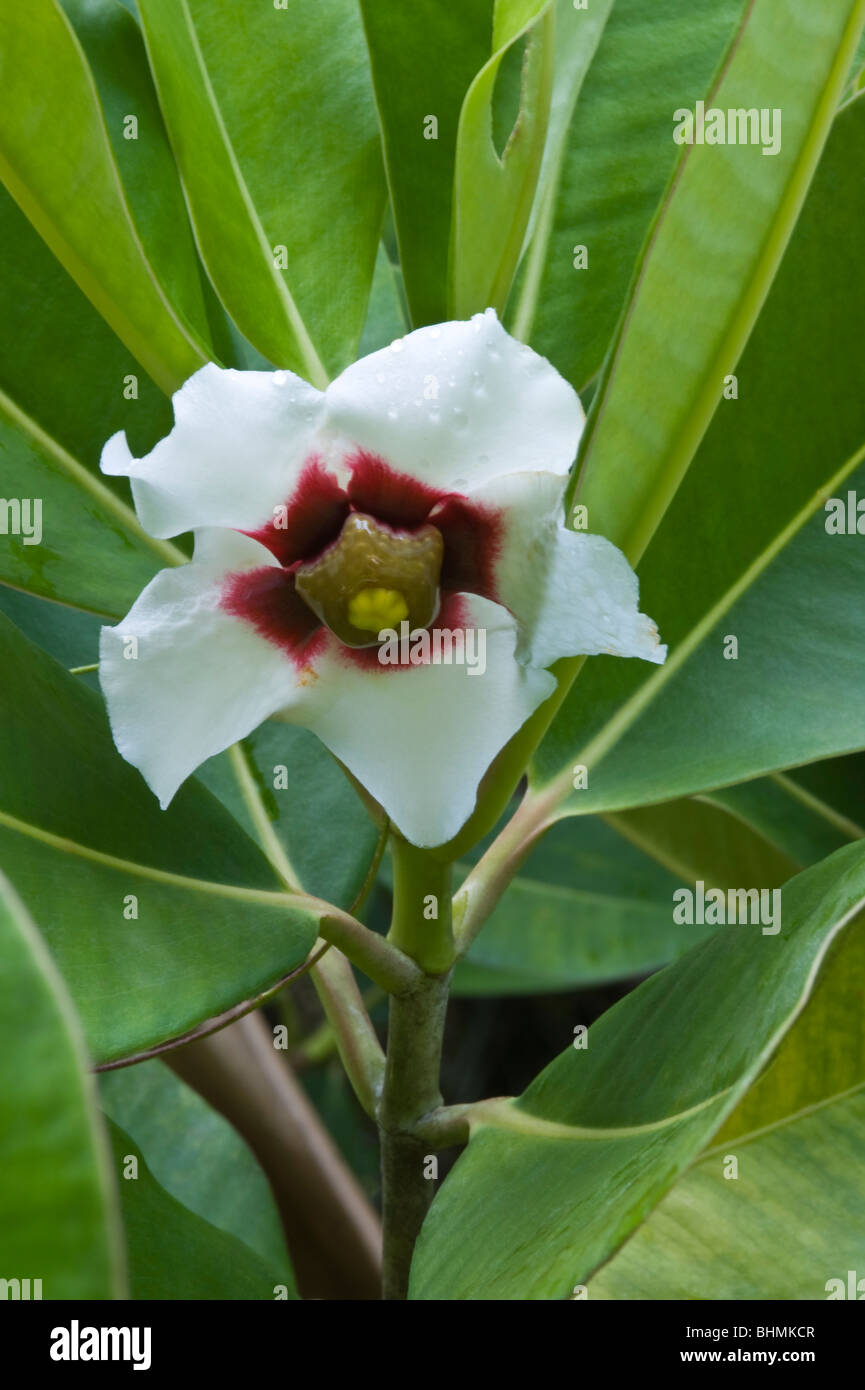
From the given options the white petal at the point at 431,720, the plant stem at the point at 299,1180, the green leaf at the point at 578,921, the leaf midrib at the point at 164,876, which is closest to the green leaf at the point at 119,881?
the leaf midrib at the point at 164,876

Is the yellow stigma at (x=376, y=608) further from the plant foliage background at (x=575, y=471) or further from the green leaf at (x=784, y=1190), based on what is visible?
the green leaf at (x=784, y=1190)

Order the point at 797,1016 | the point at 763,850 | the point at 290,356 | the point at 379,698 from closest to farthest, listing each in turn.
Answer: the point at 797,1016 → the point at 379,698 → the point at 290,356 → the point at 763,850

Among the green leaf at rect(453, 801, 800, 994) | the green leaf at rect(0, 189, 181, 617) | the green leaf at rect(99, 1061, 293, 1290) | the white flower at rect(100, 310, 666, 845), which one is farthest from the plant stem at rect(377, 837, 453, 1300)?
the green leaf at rect(453, 801, 800, 994)

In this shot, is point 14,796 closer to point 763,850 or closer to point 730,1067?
point 730,1067

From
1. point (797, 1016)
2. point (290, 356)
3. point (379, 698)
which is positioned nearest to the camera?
point (797, 1016)

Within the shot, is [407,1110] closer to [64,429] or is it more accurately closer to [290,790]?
[290,790]
